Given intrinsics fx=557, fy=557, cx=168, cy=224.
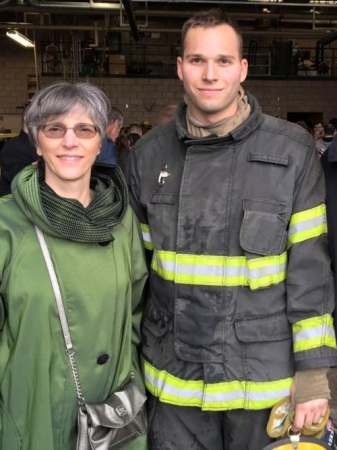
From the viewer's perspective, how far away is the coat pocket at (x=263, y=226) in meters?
1.77

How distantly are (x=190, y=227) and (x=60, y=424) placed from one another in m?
0.74

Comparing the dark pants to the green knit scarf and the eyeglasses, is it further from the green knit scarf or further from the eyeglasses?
the eyeglasses

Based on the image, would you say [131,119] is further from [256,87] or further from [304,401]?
[304,401]

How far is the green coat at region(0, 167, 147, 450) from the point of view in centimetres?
161

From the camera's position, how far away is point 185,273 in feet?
6.05

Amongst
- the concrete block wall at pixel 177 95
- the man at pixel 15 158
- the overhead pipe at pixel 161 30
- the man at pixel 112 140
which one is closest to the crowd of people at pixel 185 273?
the man at pixel 112 140

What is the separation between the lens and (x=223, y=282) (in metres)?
1.80

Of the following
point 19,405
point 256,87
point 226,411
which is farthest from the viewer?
point 256,87

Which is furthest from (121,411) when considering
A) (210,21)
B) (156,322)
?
(210,21)

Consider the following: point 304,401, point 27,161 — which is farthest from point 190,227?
point 27,161

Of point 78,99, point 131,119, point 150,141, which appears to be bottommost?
point 131,119

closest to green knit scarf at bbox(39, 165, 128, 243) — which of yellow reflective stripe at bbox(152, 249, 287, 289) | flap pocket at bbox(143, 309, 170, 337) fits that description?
yellow reflective stripe at bbox(152, 249, 287, 289)

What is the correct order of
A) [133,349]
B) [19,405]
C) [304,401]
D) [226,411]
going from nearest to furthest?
[19,405], [304,401], [226,411], [133,349]

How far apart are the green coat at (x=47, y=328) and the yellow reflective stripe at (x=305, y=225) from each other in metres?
0.56
